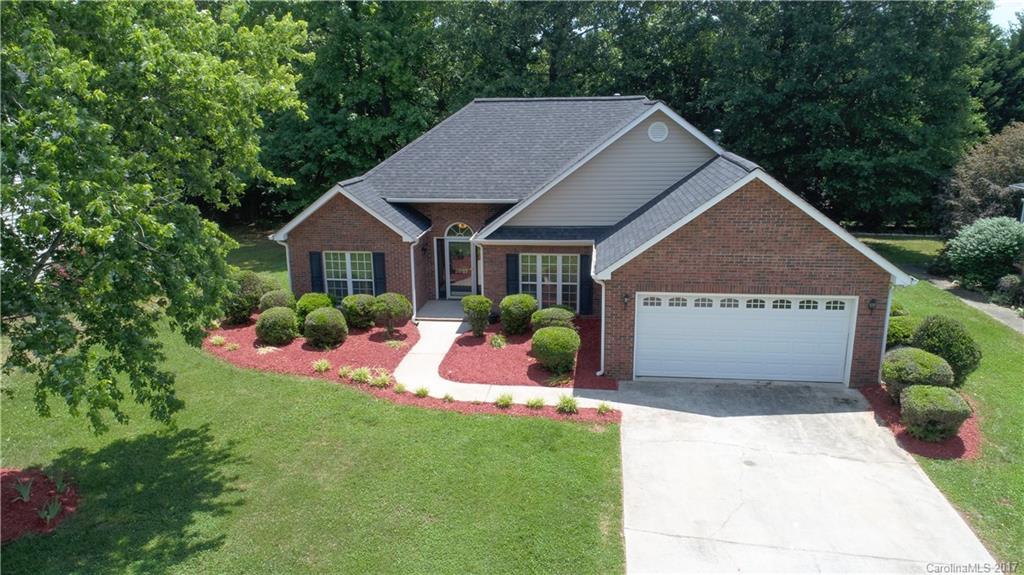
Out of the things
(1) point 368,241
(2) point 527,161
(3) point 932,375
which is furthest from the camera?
(2) point 527,161

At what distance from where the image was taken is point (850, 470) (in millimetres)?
10469

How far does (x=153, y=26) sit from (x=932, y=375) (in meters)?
14.5

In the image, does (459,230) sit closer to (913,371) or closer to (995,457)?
(913,371)

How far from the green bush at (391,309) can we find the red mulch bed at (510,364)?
1.82m

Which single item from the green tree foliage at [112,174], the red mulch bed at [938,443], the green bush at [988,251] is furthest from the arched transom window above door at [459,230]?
the green bush at [988,251]

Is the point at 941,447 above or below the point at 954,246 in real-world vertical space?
below

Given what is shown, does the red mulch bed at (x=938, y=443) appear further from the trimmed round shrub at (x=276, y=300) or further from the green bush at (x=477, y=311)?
the trimmed round shrub at (x=276, y=300)

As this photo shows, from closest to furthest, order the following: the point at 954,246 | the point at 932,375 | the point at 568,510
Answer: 1. the point at 568,510
2. the point at 932,375
3. the point at 954,246

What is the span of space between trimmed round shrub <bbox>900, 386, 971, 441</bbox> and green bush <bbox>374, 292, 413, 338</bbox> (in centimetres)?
1187

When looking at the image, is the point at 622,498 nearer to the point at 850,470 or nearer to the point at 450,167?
the point at 850,470

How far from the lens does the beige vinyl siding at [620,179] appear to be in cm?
1809

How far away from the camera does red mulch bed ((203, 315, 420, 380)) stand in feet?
49.6

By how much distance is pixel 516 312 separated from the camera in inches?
669

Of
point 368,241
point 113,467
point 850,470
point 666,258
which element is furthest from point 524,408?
point 368,241
